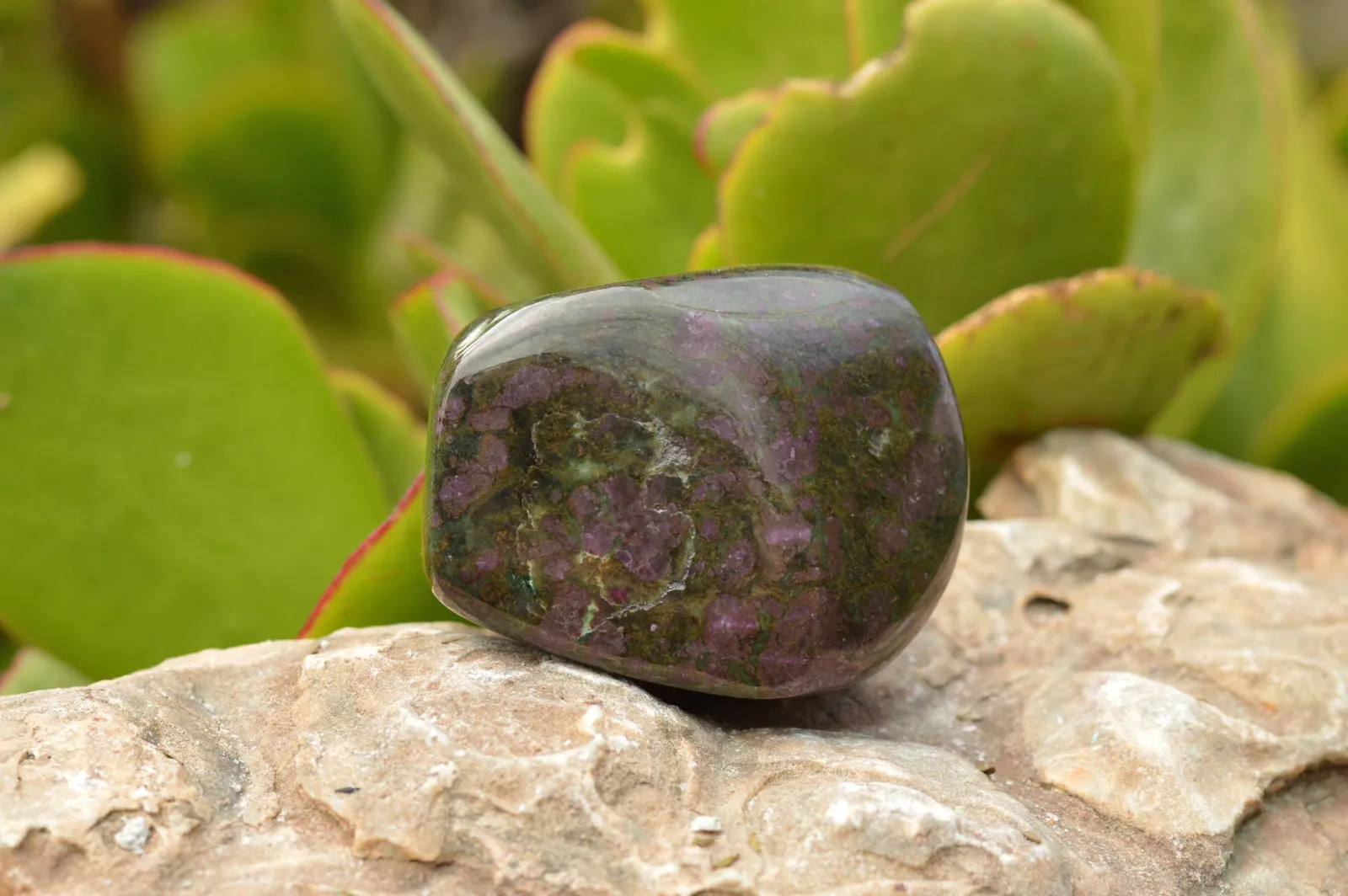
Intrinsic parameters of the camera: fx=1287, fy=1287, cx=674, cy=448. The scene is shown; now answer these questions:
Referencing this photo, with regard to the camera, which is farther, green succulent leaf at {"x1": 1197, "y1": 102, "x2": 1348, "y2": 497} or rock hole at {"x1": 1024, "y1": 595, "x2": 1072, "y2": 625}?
green succulent leaf at {"x1": 1197, "y1": 102, "x2": 1348, "y2": 497}

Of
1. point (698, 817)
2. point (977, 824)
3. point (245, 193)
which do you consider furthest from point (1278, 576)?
point (245, 193)

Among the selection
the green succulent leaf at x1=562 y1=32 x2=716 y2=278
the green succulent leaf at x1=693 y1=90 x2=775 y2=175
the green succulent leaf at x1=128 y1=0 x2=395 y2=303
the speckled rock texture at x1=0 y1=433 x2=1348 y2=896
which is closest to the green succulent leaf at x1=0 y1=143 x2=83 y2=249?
the green succulent leaf at x1=128 y1=0 x2=395 y2=303

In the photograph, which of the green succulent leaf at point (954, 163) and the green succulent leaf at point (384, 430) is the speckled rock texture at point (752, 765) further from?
the green succulent leaf at point (384, 430)

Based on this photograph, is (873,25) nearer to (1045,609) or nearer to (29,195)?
(1045,609)

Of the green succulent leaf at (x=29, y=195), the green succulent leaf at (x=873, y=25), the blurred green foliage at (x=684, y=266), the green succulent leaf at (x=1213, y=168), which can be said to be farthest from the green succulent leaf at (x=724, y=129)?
the green succulent leaf at (x=29, y=195)

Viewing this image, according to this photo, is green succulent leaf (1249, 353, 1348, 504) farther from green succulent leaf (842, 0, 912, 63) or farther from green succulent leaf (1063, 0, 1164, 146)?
green succulent leaf (842, 0, 912, 63)

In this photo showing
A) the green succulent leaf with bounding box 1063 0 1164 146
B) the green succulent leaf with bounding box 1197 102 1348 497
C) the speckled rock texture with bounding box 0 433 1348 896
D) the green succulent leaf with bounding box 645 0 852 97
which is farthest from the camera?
the green succulent leaf with bounding box 1197 102 1348 497
